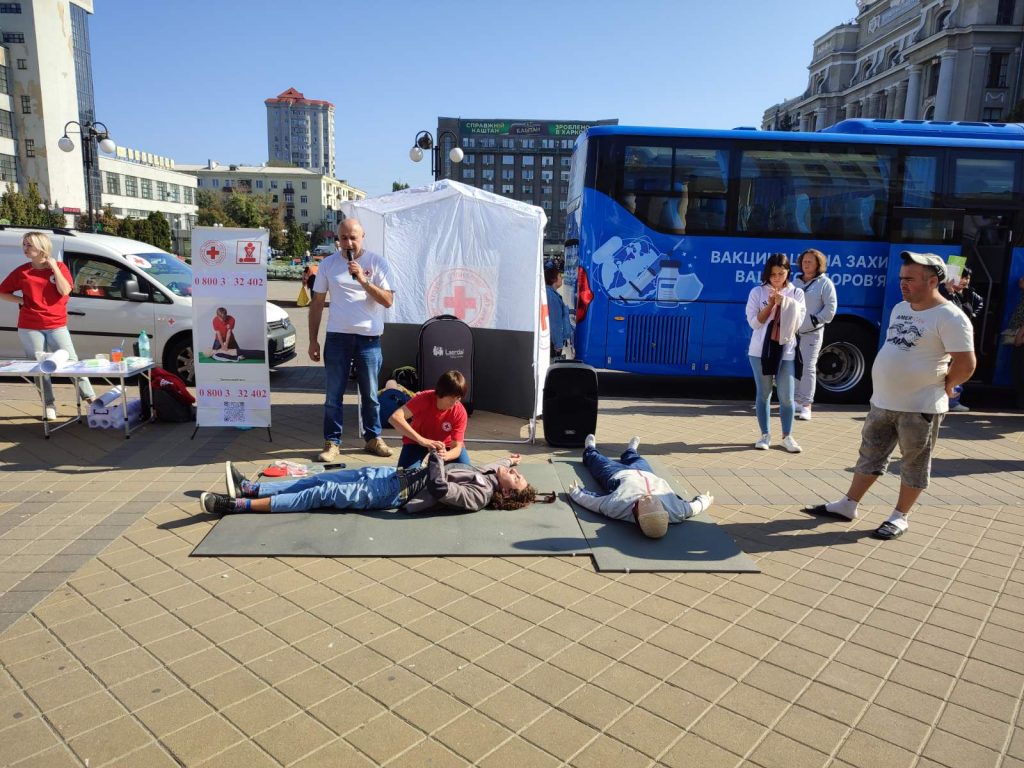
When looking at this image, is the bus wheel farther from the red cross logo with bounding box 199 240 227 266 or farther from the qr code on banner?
the red cross logo with bounding box 199 240 227 266

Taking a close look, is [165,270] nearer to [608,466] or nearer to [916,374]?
[608,466]

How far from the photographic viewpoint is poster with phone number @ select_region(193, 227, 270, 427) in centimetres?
648

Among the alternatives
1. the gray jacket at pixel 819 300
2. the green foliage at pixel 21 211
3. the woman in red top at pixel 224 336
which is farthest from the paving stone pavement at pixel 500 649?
the green foliage at pixel 21 211

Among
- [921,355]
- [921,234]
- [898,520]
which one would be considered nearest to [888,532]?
[898,520]

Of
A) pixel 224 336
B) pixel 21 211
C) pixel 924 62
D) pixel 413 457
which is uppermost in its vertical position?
pixel 924 62

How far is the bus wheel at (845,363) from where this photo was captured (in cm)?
956

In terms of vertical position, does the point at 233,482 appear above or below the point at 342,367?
below

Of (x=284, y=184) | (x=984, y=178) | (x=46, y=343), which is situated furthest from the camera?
(x=284, y=184)

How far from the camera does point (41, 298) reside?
277 inches

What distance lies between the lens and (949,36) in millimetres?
56125

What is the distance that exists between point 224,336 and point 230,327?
0.36ft

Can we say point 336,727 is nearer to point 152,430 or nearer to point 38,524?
point 38,524

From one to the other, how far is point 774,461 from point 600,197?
447 centimetres

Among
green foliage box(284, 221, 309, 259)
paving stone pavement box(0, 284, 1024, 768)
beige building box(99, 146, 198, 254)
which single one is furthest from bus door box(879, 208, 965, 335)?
green foliage box(284, 221, 309, 259)
